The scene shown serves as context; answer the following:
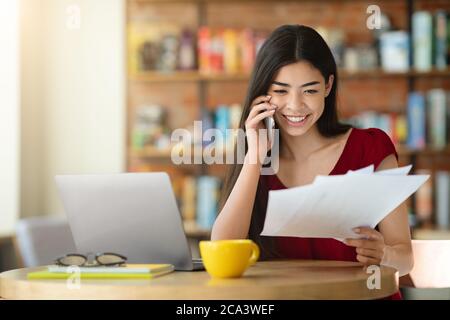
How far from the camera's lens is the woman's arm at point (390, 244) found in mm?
1555

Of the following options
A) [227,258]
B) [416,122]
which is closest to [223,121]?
[416,122]

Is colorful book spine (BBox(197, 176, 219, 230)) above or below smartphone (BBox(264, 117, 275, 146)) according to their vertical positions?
below

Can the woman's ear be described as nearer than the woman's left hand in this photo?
No

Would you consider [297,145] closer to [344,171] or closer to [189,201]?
[344,171]

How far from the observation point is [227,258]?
140cm

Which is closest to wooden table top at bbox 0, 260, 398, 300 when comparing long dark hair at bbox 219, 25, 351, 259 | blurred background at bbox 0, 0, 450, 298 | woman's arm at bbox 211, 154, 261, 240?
woman's arm at bbox 211, 154, 261, 240

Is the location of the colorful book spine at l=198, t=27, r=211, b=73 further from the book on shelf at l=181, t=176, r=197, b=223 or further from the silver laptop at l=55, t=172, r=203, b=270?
the silver laptop at l=55, t=172, r=203, b=270

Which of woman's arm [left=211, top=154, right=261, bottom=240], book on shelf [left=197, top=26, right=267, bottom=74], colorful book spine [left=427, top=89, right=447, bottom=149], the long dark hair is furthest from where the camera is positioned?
book on shelf [left=197, top=26, right=267, bottom=74]

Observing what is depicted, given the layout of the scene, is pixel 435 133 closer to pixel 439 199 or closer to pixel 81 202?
pixel 439 199

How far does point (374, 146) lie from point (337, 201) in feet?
2.15

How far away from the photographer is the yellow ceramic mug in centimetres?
140

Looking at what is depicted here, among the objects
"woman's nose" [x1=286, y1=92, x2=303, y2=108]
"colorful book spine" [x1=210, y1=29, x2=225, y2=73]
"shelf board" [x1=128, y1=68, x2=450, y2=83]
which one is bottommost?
"woman's nose" [x1=286, y1=92, x2=303, y2=108]

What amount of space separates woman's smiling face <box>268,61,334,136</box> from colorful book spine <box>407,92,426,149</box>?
87.9 inches

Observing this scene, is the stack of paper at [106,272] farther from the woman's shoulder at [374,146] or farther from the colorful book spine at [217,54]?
the colorful book spine at [217,54]
